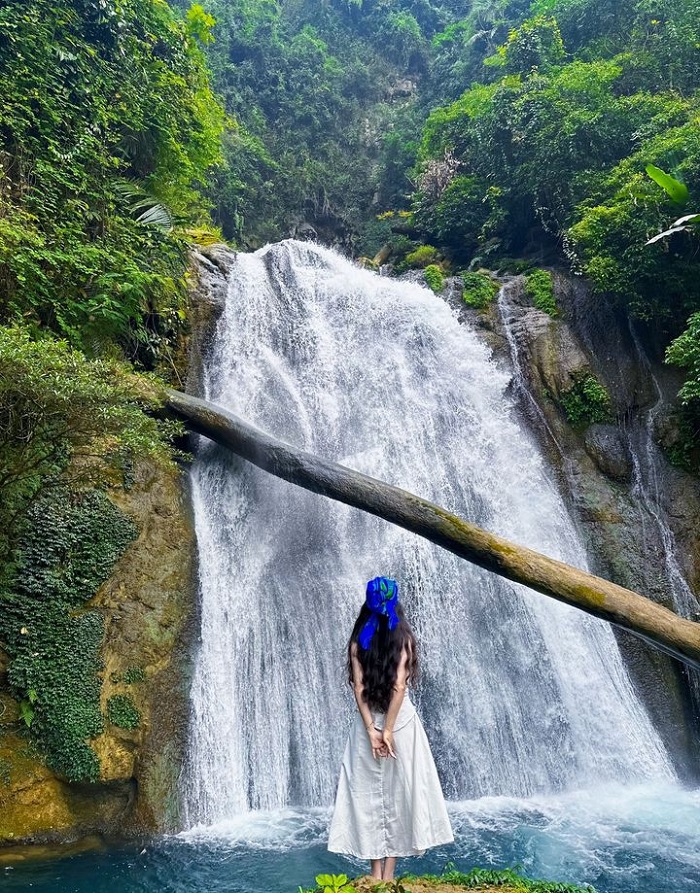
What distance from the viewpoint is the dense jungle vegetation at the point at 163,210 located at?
658 centimetres

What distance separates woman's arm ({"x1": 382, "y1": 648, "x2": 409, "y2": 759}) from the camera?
308 centimetres

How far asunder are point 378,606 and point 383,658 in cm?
29

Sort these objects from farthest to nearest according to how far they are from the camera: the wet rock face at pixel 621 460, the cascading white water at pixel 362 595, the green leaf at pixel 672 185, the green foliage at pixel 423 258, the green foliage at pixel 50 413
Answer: the green foliage at pixel 423 258 → the wet rock face at pixel 621 460 → the cascading white water at pixel 362 595 → the green foliage at pixel 50 413 → the green leaf at pixel 672 185

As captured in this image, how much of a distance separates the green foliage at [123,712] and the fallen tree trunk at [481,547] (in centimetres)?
341

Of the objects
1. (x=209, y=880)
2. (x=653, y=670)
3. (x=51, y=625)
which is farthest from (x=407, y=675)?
(x=653, y=670)

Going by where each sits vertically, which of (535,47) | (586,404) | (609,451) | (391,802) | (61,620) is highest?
(535,47)

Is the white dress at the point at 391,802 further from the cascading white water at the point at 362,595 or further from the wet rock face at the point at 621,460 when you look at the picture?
the wet rock face at the point at 621,460

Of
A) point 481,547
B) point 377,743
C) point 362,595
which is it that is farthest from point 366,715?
point 362,595

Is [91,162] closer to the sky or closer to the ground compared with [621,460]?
closer to the sky

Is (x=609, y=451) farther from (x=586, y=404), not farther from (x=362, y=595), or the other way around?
(x=362, y=595)

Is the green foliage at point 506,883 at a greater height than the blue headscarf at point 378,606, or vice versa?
the blue headscarf at point 378,606

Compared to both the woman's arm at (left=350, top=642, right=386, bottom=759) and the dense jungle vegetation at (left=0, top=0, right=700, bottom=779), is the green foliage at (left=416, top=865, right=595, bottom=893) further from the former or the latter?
the dense jungle vegetation at (left=0, top=0, right=700, bottom=779)

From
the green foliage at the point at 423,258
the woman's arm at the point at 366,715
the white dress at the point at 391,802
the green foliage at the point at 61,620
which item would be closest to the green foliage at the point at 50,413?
the green foliage at the point at 61,620

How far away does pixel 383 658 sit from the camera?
321 cm
